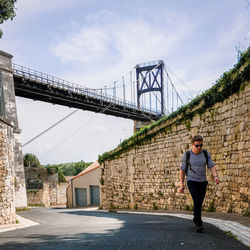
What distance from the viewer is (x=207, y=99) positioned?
8281 mm

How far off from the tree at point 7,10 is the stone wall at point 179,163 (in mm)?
7457

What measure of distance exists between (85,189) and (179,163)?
21.3m

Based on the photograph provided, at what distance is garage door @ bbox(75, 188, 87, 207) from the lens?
30016 millimetres

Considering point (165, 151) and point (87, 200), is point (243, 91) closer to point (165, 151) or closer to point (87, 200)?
point (165, 151)

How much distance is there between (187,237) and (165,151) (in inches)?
270

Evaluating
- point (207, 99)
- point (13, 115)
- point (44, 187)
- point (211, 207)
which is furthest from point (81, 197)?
point (207, 99)

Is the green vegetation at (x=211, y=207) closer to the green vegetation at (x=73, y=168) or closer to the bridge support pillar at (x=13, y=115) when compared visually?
the bridge support pillar at (x=13, y=115)

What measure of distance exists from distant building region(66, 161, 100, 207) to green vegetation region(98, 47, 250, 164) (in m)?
16.3

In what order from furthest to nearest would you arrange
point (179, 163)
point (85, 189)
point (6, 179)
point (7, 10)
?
point (85, 189), point (7, 10), point (179, 163), point (6, 179)

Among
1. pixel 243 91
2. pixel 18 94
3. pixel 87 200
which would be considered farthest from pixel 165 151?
pixel 87 200

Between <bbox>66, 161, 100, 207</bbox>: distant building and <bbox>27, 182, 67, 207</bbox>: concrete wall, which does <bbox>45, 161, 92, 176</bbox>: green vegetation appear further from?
<bbox>66, 161, 100, 207</bbox>: distant building

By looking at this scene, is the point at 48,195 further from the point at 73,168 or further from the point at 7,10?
the point at 73,168

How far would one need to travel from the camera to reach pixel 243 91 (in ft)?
21.4

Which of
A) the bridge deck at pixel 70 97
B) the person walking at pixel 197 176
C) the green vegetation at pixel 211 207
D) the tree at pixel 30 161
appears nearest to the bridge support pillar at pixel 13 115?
the bridge deck at pixel 70 97
